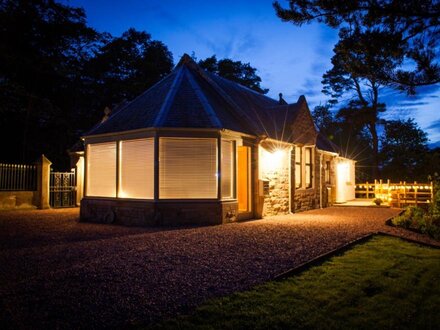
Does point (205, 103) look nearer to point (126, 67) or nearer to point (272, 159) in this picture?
point (272, 159)

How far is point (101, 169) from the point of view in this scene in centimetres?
1420

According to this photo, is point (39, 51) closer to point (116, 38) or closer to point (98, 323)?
point (116, 38)

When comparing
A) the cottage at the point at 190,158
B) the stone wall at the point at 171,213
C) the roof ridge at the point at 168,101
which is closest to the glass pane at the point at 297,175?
the cottage at the point at 190,158

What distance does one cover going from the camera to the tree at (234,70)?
3659cm

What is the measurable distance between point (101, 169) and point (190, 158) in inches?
155

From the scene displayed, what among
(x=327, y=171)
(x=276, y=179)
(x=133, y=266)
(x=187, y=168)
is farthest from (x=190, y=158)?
(x=327, y=171)

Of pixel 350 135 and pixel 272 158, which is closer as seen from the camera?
pixel 272 158

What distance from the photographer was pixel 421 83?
8.16m

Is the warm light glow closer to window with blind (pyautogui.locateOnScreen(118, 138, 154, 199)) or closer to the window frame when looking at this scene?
the window frame

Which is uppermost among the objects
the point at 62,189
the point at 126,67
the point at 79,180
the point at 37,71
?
the point at 126,67

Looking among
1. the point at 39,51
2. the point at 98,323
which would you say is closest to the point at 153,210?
the point at 98,323

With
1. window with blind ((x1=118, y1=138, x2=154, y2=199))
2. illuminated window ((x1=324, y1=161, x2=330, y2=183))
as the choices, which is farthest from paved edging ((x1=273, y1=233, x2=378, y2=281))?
illuminated window ((x1=324, y1=161, x2=330, y2=183))

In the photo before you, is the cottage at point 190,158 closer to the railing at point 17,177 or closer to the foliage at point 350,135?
the railing at point 17,177

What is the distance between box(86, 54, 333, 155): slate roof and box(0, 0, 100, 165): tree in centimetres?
1169
